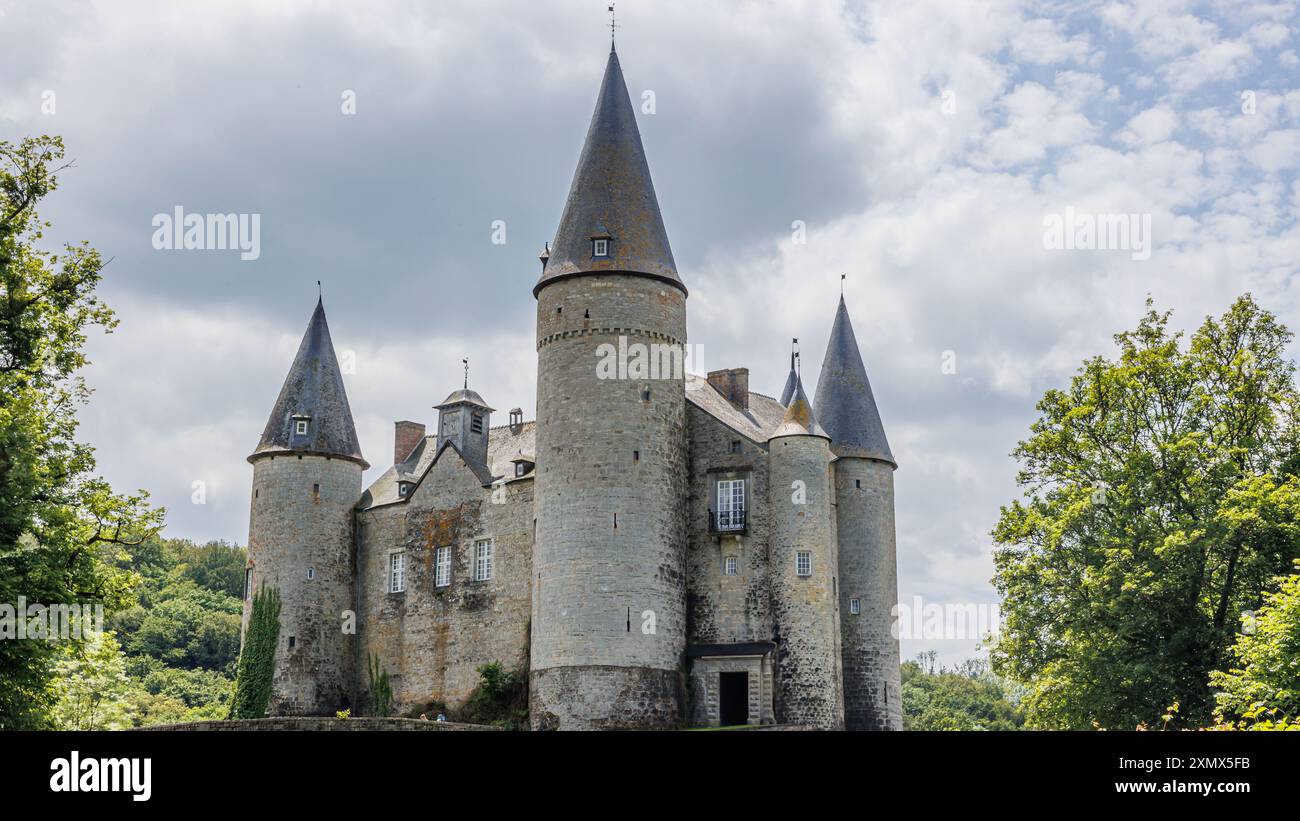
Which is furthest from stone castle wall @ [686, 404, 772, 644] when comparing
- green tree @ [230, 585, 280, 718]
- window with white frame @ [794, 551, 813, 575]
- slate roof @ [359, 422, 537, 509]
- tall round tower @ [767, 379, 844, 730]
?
green tree @ [230, 585, 280, 718]

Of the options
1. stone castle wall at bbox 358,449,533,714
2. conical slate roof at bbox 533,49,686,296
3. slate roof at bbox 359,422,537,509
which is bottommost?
stone castle wall at bbox 358,449,533,714

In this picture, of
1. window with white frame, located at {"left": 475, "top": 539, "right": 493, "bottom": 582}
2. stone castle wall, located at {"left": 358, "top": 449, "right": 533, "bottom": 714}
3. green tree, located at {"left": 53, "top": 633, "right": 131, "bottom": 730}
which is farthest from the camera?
window with white frame, located at {"left": 475, "top": 539, "right": 493, "bottom": 582}

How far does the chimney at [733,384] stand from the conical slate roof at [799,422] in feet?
18.8

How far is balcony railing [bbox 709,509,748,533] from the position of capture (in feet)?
139

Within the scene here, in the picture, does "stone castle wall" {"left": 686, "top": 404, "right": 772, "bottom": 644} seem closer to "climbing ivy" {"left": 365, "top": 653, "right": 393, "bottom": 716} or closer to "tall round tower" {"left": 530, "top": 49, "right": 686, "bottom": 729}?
"tall round tower" {"left": 530, "top": 49, "right": 686, "bottom": 729}

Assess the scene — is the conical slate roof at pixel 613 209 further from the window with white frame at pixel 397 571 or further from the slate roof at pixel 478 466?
the window with white frame at pixel 397 571

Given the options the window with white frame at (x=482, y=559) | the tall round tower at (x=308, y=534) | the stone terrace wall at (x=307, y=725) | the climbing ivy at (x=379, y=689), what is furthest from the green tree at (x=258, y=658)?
the stone terrace wall at (x=307, y=725)

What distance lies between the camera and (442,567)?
1921 inches

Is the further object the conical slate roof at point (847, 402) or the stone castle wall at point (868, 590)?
the conical slate roof at point (847, 402)

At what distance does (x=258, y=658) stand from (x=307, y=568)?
348 centimetres

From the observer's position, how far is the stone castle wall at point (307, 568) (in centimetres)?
4891

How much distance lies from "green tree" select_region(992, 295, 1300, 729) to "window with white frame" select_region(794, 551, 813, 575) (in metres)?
5.84

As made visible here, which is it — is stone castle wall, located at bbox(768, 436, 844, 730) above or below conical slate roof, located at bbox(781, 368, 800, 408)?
below
